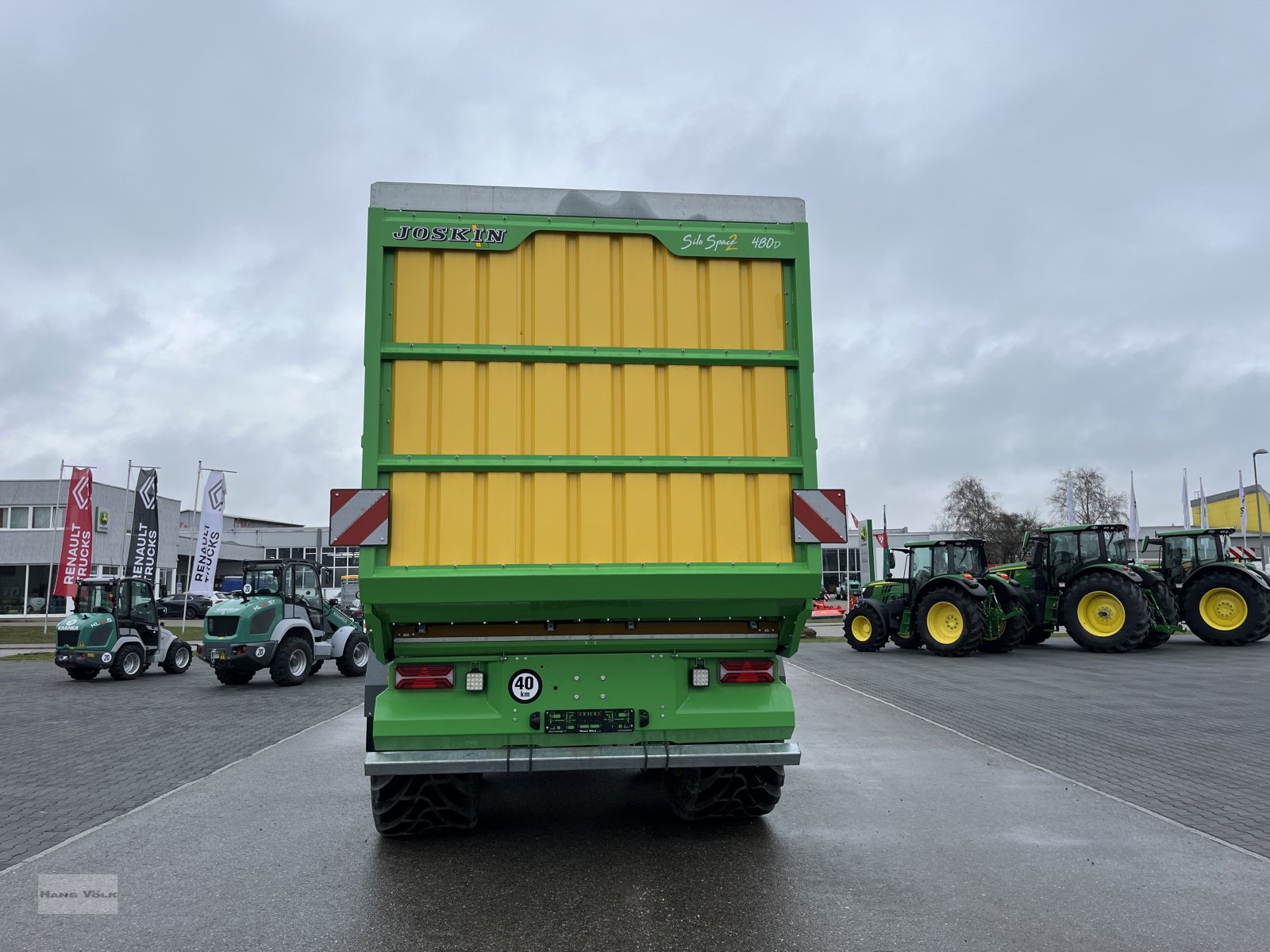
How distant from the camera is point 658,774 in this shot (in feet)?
23.5

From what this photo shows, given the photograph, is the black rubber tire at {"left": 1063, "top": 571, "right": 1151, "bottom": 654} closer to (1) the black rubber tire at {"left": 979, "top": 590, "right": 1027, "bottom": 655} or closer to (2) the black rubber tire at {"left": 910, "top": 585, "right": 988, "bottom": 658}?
(1) the black rubber tire at {"left": 979, "top": 590, "right": 1027, "bottom": 655}

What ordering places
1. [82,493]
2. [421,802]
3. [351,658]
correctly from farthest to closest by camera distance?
[82,493]
[351,658]
[421,802]

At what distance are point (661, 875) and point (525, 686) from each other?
1.21 metres

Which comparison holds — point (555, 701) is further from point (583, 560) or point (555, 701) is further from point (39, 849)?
point (39, 849)

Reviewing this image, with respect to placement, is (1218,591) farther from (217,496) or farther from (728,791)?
(217,496)

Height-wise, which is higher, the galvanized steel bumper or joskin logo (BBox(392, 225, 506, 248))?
joskin logo (BBox(392, 225, 506, 248))

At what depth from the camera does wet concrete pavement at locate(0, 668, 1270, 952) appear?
148 inches

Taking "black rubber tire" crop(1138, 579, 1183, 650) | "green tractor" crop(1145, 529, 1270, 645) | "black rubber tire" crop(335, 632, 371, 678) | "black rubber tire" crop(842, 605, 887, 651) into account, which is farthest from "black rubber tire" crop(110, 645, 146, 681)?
"green tractor" crop(1145, 529, 1270, 645)

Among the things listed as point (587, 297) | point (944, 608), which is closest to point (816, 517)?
point (587, 297)

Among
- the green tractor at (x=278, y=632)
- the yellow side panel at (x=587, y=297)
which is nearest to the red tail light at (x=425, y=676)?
the yellow side panel at (x=587, y=297)

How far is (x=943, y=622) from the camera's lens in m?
19.2

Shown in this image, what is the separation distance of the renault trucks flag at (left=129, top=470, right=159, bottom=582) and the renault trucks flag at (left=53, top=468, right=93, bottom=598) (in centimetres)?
283

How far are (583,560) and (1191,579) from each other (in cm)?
1978

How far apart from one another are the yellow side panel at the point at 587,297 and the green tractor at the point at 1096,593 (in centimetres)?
1633
